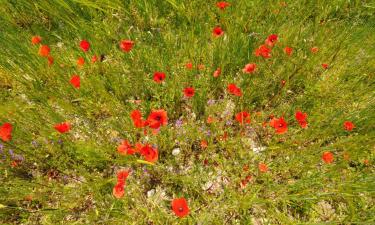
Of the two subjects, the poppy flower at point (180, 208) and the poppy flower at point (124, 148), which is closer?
the poppy flower at point (180, 208)

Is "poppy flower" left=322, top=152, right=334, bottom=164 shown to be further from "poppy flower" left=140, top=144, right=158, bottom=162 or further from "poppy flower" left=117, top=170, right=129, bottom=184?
"poppy flower" left=117, top=170, right=129, bottom=184

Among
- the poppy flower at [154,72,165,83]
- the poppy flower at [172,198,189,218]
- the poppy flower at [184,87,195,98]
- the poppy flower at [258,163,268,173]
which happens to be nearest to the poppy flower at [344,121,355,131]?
the poppy flower at [258,163,268,173]

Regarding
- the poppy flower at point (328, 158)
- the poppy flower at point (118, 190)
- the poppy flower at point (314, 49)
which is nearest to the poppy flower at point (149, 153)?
the poppy flower at point (118, 190)

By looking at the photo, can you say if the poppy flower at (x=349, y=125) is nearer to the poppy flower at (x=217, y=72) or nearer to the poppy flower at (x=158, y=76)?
the poppy flower at (x=217, y=72)

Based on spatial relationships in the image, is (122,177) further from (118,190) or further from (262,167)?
(262,167)

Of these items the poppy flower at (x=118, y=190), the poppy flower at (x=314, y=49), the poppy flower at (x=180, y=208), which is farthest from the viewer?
the poppy flower at (x=314, y=49)

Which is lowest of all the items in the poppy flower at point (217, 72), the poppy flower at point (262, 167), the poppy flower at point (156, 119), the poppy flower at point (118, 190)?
the poppy flower at point (118, 190)
